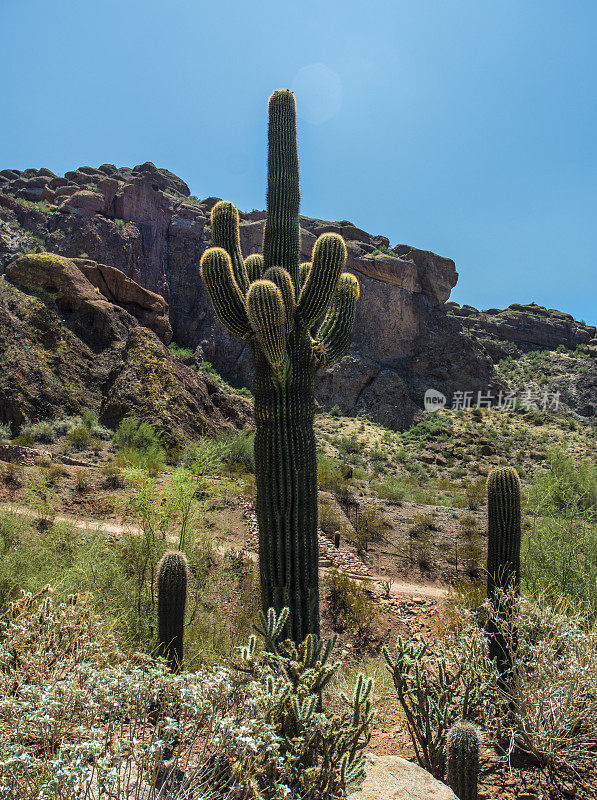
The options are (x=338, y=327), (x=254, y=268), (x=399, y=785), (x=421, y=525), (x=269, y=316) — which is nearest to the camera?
(x=399, y=785)

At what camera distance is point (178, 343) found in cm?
4038

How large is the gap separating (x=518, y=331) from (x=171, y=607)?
5499 centimetres

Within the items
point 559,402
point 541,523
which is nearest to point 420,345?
point 559,402

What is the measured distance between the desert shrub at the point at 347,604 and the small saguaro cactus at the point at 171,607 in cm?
395

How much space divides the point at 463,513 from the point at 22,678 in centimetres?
1420

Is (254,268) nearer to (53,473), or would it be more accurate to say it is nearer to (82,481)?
(82,481)

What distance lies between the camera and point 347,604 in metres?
8.86

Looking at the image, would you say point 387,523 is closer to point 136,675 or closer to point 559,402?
point 136,675

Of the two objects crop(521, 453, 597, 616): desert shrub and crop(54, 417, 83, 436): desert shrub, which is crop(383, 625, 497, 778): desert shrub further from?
crop(54, 417, 83, 436): desert shrub

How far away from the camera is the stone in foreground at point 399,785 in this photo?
2.77 meters

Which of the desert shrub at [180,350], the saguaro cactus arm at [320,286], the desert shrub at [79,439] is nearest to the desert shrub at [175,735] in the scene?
the saguaro cactus arm at [320,286]

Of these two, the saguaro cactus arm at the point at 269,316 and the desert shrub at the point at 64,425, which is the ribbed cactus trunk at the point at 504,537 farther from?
the desert shrub at the point at 64,425

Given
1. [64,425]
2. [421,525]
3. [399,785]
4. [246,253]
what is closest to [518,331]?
[246,253]

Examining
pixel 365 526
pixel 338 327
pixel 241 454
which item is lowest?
pixel 365 526
